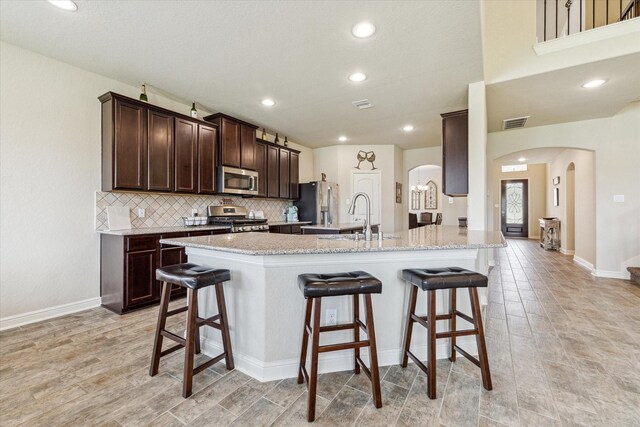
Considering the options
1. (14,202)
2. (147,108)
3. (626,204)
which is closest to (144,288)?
(14,202)

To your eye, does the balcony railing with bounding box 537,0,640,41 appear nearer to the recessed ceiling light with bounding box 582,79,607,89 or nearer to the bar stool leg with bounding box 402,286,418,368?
the recessed ceiling light with bounding box 582,79,607,89

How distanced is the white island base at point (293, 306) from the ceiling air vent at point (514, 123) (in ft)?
12.1

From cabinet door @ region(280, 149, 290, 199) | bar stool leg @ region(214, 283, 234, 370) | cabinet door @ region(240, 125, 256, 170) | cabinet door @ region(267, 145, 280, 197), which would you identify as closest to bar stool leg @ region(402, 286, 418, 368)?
bar stool leg @ region(214, 283, 234, 370)

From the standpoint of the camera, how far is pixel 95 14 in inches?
88.0

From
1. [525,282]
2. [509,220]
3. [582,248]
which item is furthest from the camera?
[509,220]

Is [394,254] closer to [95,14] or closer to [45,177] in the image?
[95,14]

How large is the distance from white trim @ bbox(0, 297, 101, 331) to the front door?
11722 millimetres

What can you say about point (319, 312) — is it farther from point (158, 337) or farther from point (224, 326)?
point (158, 337)

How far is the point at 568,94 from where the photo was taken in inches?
145

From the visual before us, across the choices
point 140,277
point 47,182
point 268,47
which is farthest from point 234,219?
point 268,47

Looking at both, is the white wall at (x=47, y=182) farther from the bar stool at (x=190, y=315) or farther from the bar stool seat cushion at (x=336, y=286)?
the bar stool seat cushion at (x=336, y=286)

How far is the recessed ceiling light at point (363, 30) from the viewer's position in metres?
2.32

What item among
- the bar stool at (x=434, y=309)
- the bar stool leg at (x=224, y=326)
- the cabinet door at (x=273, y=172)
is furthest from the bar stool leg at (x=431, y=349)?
the cabinet door at (x=273, y=172)

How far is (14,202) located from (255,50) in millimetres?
2696
